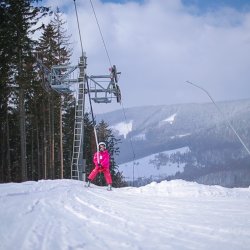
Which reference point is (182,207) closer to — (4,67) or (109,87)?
(109,87)

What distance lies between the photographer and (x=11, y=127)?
115 ft

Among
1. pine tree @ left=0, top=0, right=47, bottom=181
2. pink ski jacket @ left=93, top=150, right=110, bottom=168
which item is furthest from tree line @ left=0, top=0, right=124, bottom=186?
pink ski jacket @ left=93, top=150, right=110, bottom=168

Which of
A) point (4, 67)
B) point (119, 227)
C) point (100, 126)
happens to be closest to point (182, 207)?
point (119, 227)

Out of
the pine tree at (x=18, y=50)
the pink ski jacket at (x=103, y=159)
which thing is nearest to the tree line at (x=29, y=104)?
the pine tree at (x=18, y=50)

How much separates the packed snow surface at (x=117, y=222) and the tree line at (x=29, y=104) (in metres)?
14.5

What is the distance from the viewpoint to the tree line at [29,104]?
75.8ft

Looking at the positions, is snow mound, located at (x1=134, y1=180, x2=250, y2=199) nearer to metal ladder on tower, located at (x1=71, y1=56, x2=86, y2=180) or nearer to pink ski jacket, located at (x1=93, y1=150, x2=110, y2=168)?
pink ski jacket, located at (x1=93, y1=150, x2=110, y2=168)

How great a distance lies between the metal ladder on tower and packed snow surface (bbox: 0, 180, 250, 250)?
25.4ft

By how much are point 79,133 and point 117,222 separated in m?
12.4

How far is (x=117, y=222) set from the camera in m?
6.70

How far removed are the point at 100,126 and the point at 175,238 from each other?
52244mm

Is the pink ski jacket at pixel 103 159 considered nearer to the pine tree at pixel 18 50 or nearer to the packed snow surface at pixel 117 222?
the packed snow surface at pixel 117 222

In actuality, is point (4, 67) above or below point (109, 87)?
above

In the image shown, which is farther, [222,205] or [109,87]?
[109,87]
